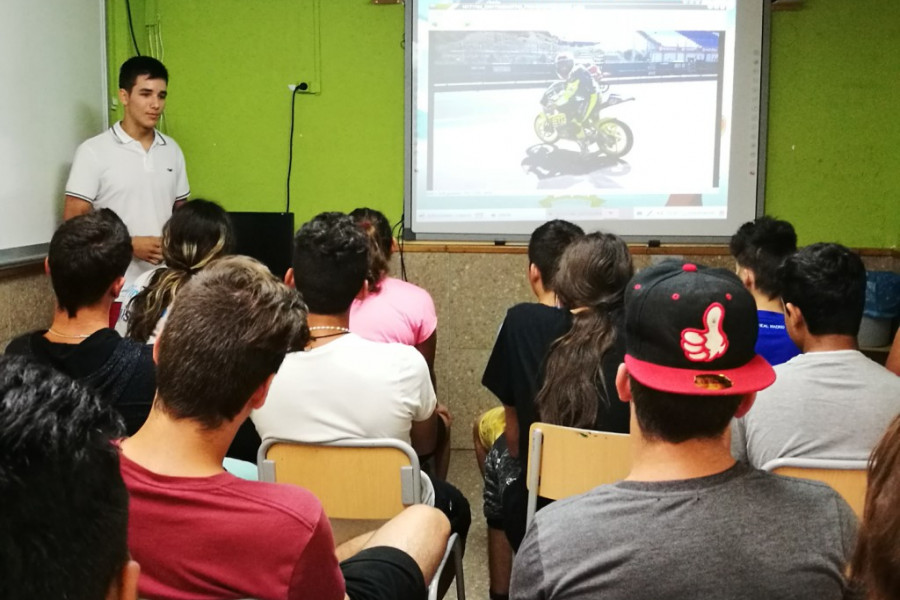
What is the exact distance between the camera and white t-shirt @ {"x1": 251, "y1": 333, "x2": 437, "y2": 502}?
1807 millimetres

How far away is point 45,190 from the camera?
3.38m

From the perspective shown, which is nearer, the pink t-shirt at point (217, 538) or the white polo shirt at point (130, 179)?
the pink t-shirt at point (217, 538)

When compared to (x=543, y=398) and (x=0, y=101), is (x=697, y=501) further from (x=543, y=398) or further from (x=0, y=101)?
(x=0, y=101)

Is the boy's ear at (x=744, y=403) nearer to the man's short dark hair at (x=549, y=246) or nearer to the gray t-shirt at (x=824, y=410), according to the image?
the gray t-shirt at (x=824, y=410)

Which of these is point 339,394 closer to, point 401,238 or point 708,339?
point 708,339

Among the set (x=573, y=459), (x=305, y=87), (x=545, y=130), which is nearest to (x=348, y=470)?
(x=573, y=459)

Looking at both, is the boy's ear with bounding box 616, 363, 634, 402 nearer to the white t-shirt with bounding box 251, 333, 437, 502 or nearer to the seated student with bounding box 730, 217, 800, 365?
the white t-shirt with bounding box 251, 333, 437, 502

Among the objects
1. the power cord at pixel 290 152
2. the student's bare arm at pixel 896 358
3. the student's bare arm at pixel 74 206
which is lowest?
the student's bare arm at pixel 896 358

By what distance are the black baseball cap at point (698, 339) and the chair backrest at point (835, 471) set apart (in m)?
0.55

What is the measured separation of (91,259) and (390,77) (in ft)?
A: 8.34

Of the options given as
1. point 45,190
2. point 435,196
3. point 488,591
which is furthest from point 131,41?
point 488,591

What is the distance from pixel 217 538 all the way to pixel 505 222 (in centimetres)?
328

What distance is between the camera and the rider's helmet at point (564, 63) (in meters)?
4.07

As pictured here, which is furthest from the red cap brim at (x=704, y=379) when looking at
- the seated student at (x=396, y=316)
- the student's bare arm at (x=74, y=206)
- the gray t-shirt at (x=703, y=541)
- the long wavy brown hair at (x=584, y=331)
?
the student's bare arm at (x=74, y=206)
